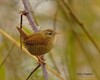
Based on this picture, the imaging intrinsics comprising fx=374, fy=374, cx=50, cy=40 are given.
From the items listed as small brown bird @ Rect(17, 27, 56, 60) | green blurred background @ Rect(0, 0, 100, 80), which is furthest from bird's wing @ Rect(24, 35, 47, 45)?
green blurred background @ Rect(0, 0, 100, 80)

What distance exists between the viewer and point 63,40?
56.0 inches

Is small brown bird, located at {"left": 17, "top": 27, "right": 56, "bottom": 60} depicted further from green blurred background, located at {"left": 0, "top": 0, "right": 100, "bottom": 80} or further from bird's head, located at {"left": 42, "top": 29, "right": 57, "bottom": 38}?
green blurred background, located at {"left": 0, "top": 0, "right": 100, "bottom": 80}

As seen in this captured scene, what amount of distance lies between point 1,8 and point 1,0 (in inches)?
1.5

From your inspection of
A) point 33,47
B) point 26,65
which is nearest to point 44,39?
point 33,47

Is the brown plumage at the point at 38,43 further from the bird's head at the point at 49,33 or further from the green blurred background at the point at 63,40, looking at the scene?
the green blurred background at the point at 63,40

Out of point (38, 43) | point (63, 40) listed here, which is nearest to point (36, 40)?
point (38, 43)

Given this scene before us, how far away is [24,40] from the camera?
983 millimetres

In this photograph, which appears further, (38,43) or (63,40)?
(63,40)

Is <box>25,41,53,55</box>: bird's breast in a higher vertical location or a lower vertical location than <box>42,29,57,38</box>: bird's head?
lower

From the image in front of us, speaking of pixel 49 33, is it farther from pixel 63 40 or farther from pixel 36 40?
pixel 63 40

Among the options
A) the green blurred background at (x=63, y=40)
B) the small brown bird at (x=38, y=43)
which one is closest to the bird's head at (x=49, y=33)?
the small brown bird at (x=38, y=43)

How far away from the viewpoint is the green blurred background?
4.41 feet

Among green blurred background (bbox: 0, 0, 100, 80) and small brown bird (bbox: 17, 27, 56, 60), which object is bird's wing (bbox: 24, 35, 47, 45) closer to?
small brown bird (bbox: 17, 27, 56, 60)

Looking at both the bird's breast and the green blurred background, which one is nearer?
the bird's breast
